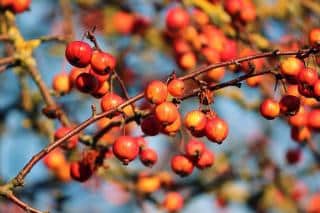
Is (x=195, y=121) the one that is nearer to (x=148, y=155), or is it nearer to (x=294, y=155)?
(x=148, y=155)

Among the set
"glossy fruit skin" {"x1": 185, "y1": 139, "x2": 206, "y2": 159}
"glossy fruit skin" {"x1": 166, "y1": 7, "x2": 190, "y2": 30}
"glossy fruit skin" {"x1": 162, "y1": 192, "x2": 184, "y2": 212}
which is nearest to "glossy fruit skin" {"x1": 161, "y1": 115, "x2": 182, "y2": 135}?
"glossy fruit skin" {"x1": 185, "y1": 139, "x2": 206, "y2": 159}

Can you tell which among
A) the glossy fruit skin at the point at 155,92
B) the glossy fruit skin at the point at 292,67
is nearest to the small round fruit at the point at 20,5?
the glossy fruit skin at the point at 155,92

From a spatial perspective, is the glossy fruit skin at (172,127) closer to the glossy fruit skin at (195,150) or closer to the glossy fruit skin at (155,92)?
the glossy fruit skin at (155,92)

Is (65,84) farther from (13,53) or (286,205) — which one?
(286,205)

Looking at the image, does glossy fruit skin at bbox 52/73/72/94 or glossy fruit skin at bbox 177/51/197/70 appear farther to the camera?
glossy fruit skin at bbox 177/51/197/70

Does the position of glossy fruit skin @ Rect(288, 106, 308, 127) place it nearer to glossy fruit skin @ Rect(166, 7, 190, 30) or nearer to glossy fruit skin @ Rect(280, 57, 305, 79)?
glossy fruit skin @ Rect(280, 57, 305, 79)

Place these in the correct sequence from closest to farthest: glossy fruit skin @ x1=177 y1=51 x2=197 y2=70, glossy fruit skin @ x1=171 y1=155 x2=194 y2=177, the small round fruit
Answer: glossy fruit skin @ x1=171 y1=155 x2=194 y2=177 → the small round fruit → glossy fruit skin @ x1=177 y1=51 x2=197 y2=70

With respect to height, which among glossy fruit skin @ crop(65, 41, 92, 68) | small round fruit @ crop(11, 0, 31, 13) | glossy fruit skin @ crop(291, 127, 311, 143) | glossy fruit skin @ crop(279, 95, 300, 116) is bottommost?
glossy fruit skin @ crop(279, 95, 300, 116)
